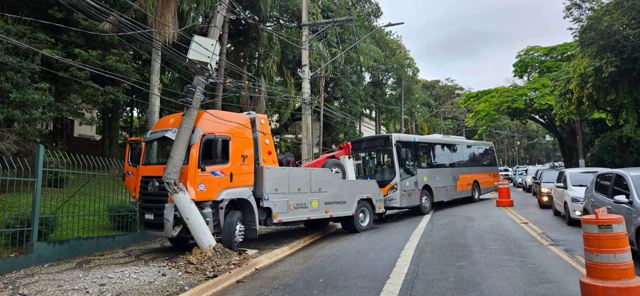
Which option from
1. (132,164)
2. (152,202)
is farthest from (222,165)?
(132,164)

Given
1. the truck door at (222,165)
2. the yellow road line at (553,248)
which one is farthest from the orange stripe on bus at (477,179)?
the truck door at (222,165)

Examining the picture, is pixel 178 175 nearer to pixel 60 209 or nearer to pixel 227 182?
pixel 227 182

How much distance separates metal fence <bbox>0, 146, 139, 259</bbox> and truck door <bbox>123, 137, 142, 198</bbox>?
0.42ft

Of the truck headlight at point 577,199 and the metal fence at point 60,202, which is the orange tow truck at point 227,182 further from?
the truck headlight at point 577,199

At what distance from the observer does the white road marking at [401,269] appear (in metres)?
6.13

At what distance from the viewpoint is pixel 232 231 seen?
902 cm

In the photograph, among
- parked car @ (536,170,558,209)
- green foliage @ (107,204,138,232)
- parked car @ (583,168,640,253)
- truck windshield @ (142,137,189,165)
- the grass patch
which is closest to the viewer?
parked car @ (583,168,640,253)

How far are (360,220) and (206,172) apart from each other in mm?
5534

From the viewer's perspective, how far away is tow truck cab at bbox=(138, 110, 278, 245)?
888 cm

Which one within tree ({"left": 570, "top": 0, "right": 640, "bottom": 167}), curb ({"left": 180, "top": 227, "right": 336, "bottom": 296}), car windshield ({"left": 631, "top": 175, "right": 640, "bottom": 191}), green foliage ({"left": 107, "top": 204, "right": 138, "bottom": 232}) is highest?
tree ({"left": 570, "top": 0, "right": 640, "bottom": 167})

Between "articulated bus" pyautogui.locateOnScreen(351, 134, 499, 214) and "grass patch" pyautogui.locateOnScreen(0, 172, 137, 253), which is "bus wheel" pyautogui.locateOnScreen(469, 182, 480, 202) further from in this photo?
"grass patch" pyautogui.locateOnScreen(0, 172, 137, 253)

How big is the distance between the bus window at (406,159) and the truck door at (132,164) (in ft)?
28.8

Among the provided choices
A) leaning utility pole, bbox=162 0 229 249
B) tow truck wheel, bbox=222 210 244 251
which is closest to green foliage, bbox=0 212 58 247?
leaning utility pole, bbox=162 0 229 249

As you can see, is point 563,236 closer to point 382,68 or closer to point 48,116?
point 48,116
